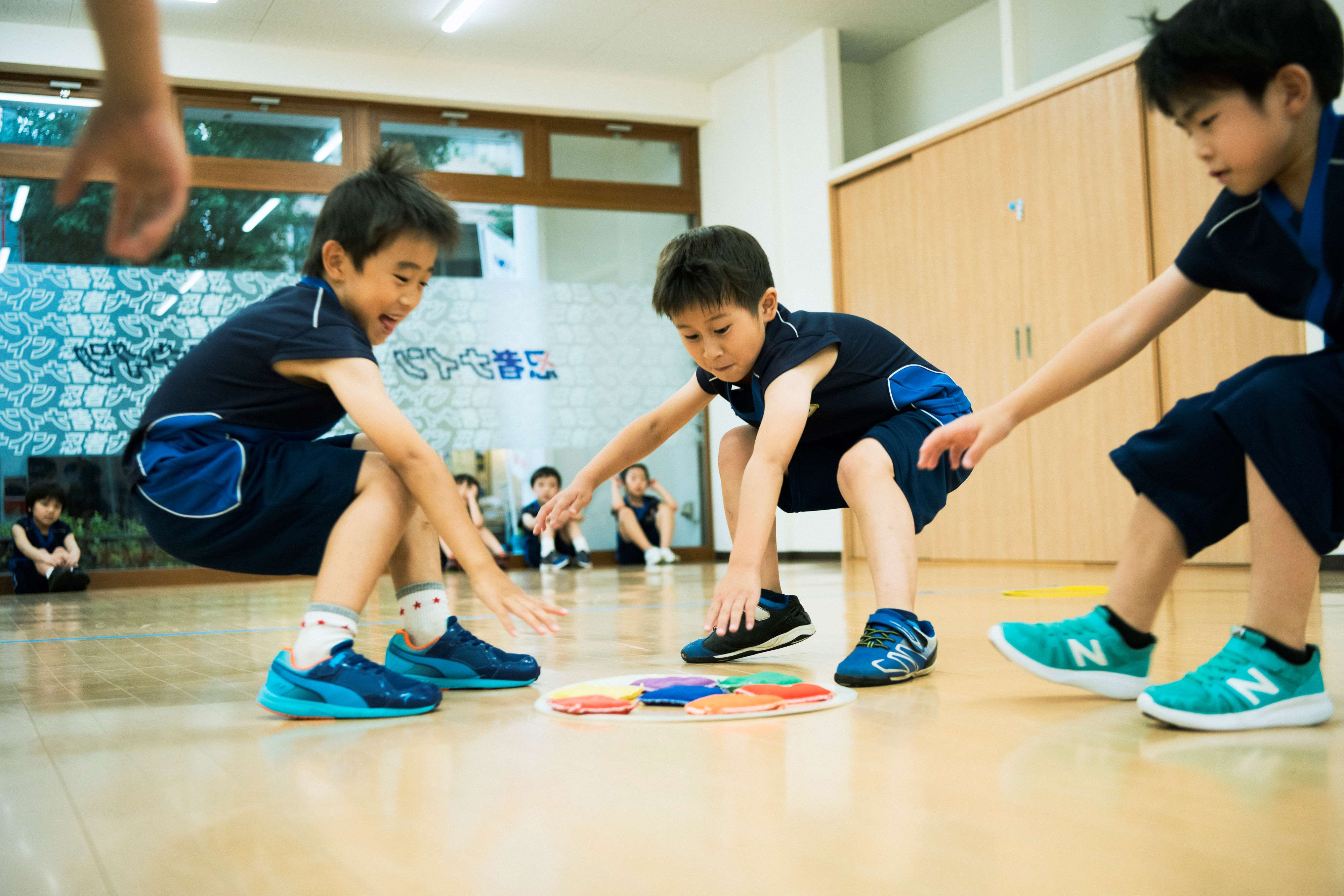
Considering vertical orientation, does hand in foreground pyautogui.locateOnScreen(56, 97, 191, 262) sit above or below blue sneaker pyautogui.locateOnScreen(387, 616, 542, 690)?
above

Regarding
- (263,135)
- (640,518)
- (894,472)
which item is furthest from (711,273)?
(263,135)

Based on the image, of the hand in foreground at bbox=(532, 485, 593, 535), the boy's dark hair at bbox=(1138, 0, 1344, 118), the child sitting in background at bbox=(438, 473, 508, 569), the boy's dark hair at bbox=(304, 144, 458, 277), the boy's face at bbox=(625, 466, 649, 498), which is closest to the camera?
the boy's dark hair at bbox=(1138, 0, 1344, 118)

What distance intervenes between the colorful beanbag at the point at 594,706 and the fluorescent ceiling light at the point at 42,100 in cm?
566

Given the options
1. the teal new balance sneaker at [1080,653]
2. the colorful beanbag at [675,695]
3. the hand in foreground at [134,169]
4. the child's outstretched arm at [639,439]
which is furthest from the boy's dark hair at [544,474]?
the hand in foreground at [134,169]

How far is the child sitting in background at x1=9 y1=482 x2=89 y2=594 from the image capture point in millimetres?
5453

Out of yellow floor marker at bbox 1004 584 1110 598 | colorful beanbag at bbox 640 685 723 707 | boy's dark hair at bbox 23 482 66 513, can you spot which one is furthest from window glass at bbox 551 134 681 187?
colorful beanbag at bbox 640 685 723 707

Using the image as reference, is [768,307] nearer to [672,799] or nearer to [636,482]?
[672,799]

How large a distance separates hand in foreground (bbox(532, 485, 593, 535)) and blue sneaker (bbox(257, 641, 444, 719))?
1.44 ft

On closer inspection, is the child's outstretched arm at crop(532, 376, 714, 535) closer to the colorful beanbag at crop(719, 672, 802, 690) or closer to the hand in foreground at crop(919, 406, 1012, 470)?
the colorful beanbag at crop(719, 672, 802, 690)

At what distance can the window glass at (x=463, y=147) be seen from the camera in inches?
256

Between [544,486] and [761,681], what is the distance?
201 inches

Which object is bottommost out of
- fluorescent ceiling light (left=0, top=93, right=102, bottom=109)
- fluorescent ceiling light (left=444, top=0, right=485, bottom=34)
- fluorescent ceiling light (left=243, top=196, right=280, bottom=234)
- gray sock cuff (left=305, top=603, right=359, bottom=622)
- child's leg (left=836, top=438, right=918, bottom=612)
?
gray sock cuff (left=305, top=603, right=359, bottom=622)

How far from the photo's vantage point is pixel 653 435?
1.99 meters

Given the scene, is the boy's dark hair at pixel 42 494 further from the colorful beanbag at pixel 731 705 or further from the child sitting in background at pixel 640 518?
the colorful beanbag at pixel 731 705
